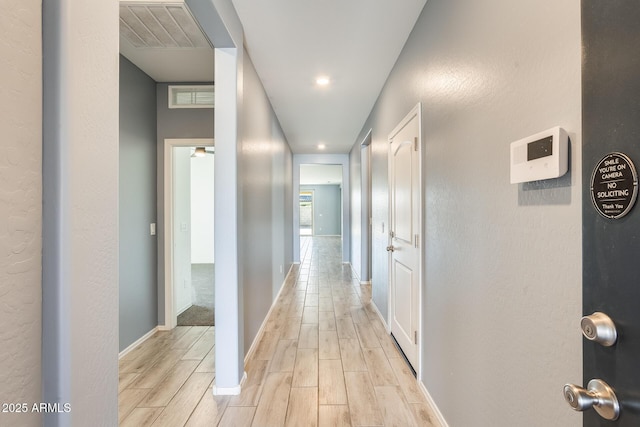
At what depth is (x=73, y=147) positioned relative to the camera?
638 millimetres

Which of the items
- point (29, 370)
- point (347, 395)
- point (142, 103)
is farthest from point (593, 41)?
point (142, 103)

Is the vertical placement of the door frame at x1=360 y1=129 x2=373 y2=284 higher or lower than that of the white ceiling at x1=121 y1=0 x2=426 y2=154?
lower

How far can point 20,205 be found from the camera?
55 centimetres

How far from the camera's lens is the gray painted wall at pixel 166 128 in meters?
3.23

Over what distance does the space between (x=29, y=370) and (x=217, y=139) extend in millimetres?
1738

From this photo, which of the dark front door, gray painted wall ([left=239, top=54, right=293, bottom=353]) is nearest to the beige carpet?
gray painted wall ([left=239, top=54, right=293, bottom=353])

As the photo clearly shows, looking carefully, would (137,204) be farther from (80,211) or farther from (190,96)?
(80,211)

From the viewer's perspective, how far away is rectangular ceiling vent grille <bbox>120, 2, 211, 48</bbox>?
201 centimetres

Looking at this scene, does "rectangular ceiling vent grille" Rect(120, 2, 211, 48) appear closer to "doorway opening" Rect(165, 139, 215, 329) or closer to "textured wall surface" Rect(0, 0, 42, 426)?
"doorway opening" Rect(165, 139, 215, 329)

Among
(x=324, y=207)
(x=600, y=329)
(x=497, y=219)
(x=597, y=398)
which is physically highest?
(x=324, y=207)

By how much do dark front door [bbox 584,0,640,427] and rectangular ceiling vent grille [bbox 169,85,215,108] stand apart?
3.24 m

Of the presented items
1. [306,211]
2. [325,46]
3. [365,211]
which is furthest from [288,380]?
[306,211]

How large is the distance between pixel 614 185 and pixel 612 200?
0.03 meters

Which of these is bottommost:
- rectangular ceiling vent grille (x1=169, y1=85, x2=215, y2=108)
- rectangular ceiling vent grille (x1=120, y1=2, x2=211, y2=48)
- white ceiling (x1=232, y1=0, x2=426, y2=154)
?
rectangular ceiling vent grille (x1=169, y1=85, x2=215, y2=108)
